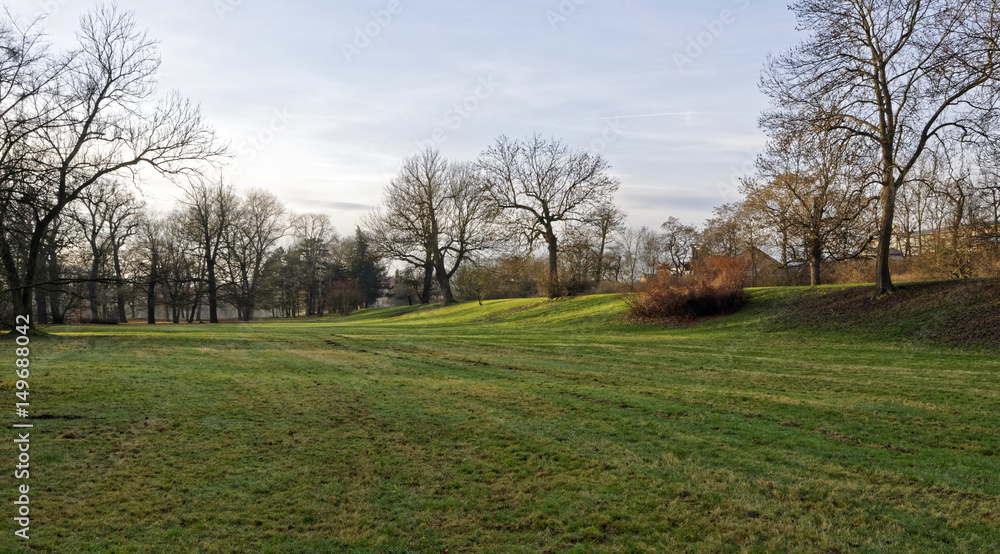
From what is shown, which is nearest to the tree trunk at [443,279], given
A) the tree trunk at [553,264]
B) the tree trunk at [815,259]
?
the tree trunk at [553,264]

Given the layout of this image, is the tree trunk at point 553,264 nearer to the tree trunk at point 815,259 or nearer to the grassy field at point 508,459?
the tree trunk at point 815,259

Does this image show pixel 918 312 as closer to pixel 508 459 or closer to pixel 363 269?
pixel 508 459

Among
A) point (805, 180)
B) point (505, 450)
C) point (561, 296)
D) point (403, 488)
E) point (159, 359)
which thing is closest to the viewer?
point (403, 488)

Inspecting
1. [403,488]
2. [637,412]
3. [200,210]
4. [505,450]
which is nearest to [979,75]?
[637,412]

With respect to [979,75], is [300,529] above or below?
below

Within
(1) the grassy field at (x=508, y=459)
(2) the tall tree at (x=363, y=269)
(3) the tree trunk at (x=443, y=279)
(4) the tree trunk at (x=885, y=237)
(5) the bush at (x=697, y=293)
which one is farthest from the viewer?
(2) the tall tree at (x=363, y=269)

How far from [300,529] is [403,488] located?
3.63ft

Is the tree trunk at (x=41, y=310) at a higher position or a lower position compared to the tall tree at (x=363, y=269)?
lower

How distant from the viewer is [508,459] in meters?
6.18

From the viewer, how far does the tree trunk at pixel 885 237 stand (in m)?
20.2

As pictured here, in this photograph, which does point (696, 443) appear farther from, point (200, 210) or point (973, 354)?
point (200, 210)

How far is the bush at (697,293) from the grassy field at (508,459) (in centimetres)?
1197

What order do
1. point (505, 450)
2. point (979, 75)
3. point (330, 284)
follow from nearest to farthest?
point (505, 450)
point (979, 75)
point (330, 284)

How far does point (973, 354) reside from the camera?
14.7 meters
